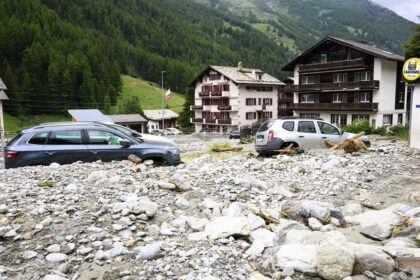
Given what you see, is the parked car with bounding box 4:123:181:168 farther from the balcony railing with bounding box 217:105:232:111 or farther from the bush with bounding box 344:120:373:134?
the balcony railing with bounding box 217:105:232:111

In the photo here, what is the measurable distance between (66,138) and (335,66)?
3961 centimetres

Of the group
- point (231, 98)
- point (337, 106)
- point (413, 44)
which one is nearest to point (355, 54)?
point (413, 44)

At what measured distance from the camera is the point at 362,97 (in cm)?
4284

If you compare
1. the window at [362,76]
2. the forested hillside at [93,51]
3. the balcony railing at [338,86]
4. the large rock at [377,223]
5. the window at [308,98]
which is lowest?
the large rock at [377,223]

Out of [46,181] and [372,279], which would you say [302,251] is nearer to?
[372,279]

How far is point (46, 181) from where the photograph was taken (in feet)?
25.5

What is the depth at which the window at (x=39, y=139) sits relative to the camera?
1043 cm

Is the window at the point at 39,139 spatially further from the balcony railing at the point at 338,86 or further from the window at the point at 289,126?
the balcony railing at the point at 338,86

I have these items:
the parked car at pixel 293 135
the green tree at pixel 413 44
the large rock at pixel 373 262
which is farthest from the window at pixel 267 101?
the large rock at pixel 373 262

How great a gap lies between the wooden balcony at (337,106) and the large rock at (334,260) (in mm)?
40903

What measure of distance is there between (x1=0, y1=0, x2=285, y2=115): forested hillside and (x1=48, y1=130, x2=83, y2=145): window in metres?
85.5

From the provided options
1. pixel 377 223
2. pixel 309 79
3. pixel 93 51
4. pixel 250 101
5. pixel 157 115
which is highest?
pixel 93 51

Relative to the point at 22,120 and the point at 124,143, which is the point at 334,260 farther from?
the point at 22,120

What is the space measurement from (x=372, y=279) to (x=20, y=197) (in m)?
6.23
